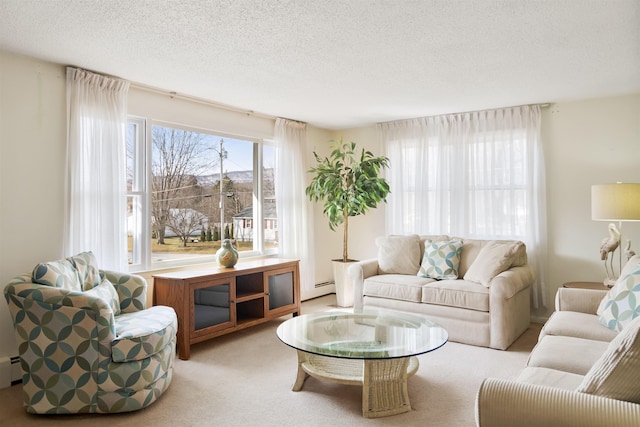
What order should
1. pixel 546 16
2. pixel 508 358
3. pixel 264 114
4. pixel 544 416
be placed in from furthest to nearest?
pixel 264 114 → pixel 508 358 → pixel 546 16 → pixel 544 416

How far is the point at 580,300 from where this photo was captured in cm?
306

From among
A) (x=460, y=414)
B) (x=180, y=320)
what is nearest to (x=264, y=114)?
(x=180, y=320)

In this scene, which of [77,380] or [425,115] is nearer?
[77,380]

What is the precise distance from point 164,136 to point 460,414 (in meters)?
3.56

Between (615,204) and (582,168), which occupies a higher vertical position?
(582,168)

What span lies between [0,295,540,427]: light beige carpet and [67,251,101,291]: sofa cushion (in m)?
0.82

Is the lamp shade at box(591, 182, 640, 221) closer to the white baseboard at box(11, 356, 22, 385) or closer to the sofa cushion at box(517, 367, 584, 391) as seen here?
the sofa cushion at box(517, 367, 584, 391)

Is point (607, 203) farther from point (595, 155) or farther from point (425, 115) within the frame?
point (425, 115)

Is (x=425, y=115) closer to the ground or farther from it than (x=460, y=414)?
farther from it

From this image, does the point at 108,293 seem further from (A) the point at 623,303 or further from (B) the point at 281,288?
(A) the point at 623,303

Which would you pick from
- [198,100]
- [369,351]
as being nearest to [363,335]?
[369,351]

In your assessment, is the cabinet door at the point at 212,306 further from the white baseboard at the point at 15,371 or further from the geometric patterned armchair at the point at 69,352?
the white baseboard at the point at 15,371

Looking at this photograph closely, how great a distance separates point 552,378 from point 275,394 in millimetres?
1671

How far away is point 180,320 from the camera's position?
11.5 feet
